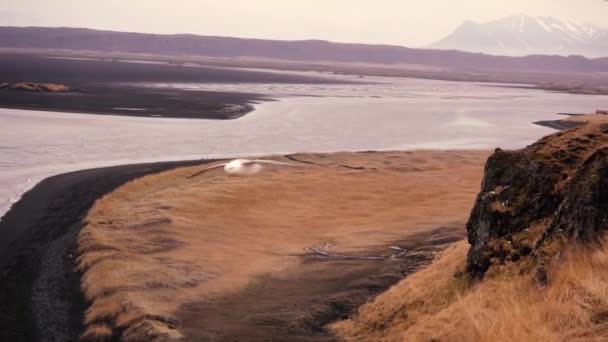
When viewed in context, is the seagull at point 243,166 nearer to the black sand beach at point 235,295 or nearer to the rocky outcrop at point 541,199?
the black sand beach at point 235,295

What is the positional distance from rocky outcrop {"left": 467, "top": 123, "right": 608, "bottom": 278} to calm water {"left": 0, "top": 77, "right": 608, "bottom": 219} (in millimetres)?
14731

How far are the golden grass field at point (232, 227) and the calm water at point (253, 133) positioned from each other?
14.4 ft

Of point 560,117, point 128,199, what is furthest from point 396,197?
point 560,117

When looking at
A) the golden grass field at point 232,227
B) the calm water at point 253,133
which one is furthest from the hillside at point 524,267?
the calm water at point 253,133

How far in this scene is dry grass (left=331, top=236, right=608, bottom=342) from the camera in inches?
277

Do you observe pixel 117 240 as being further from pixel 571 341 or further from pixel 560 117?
pixel 560 117

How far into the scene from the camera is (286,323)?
11.5 meters

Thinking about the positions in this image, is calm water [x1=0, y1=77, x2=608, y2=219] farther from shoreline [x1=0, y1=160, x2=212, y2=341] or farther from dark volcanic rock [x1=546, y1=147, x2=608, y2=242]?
dark volcanic rock [x1=546, y1=147, x2=608, y2=242]

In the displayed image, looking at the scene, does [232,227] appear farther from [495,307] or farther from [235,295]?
[495,307]

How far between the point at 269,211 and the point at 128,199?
14.6ft

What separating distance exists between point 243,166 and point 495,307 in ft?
68.3

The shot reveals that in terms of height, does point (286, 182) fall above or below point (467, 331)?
below

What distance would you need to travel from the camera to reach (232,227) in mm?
19703

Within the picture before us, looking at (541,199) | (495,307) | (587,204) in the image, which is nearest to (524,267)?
(495,307)
